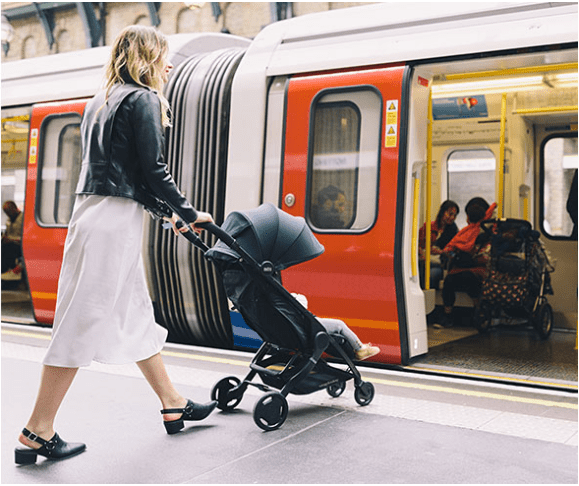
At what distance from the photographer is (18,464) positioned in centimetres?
317

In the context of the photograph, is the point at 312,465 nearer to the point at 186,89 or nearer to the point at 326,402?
the point at 326,402

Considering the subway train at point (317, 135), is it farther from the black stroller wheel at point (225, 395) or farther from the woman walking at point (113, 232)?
the woman walking at point (113, 232)

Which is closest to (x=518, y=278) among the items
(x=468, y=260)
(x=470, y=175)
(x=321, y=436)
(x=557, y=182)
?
(x=468, y=260)

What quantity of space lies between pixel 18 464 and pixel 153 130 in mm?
1654

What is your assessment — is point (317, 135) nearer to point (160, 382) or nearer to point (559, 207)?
point (160, 382)

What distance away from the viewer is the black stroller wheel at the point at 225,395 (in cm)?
402

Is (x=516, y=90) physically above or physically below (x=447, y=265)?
above

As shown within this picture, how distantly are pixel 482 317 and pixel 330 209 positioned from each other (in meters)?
2.80

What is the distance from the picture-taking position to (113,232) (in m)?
3.27

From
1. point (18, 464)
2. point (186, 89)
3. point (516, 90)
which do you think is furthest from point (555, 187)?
point (18, 464)

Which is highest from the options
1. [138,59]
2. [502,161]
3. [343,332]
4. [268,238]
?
[138,59]

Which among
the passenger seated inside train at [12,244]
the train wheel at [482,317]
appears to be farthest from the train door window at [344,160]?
the passenger seated inside train at [12,244]

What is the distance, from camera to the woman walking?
3203mm

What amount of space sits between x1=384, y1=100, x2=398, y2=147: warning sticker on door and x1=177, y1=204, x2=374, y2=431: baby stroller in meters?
1.37
